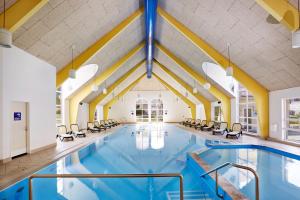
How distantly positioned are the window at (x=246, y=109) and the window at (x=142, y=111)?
578 inches

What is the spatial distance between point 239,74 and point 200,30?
283 cm

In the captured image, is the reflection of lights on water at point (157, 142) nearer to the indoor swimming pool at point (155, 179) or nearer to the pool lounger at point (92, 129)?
the indoor swimming pool at point (155, 179)

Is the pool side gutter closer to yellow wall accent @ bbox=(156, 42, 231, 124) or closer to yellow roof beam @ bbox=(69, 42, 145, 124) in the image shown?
yellow wall accent @ bbox=(156, 42, 231, 124)

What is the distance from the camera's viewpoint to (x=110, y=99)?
2416cm

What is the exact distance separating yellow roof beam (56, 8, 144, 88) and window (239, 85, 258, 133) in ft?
26.4

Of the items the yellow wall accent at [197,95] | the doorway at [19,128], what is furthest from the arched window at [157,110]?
the doorway at [19,128]

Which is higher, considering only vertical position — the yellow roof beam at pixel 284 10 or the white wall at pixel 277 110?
the yellow roof beam at pixel 284 10

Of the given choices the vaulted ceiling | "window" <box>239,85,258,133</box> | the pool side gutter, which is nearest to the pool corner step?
the pool side gutter

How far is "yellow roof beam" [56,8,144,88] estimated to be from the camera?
10297 millimetres

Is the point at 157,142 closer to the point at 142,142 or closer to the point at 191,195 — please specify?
the point at 142,142

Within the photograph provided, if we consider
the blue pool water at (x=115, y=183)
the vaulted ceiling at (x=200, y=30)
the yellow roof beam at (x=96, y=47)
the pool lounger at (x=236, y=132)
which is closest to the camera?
the blue pool water at (x=115, y=183)

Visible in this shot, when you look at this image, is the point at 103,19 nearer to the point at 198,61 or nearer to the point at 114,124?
the point at 198,61

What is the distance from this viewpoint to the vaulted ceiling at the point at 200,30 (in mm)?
6633

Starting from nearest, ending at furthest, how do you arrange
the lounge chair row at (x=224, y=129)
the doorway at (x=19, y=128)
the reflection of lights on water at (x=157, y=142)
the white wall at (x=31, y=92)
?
1. the white wall at (x=31, y=92)
2. the doorway at (x=19, y=128)
3. the reflection of lights on water at (x=157, y=142)
4. the lounge chair row at (x=224, y=129)
